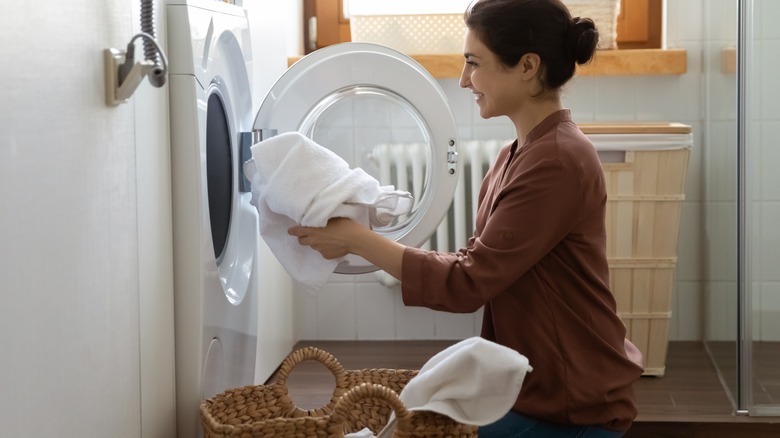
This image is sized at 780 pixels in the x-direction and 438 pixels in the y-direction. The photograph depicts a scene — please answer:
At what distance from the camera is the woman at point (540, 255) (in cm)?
156

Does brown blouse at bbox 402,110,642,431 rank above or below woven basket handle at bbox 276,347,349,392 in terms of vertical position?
above

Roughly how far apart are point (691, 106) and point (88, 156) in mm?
2232

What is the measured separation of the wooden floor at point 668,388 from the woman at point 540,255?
2.46 feet

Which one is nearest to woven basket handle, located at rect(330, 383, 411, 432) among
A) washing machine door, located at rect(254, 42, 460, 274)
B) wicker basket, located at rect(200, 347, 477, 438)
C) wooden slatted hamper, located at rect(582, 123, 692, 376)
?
wicker basket, located at rect(200, 347, 477, 438)

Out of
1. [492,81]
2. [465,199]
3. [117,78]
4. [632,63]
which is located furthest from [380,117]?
[632,63]

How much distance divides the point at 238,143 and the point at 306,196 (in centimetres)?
37

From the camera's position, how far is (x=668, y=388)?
256cm

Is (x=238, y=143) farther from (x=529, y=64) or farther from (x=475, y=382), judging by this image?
(x=475, y=382)

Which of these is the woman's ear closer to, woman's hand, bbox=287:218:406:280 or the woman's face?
the woman's face

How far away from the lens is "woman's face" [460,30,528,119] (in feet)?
5.44

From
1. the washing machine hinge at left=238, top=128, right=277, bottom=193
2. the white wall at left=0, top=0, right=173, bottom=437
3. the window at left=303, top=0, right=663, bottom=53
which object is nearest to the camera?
the white wall at left=0, top=0, right=173, bottom=437

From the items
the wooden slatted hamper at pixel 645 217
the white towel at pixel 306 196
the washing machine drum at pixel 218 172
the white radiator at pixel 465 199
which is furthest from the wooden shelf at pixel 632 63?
the white towel at pixel 306 196

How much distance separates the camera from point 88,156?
50.0 inches

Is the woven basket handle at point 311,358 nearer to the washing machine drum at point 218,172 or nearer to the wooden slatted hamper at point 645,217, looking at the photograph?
the washing machine drum at point 218,172
